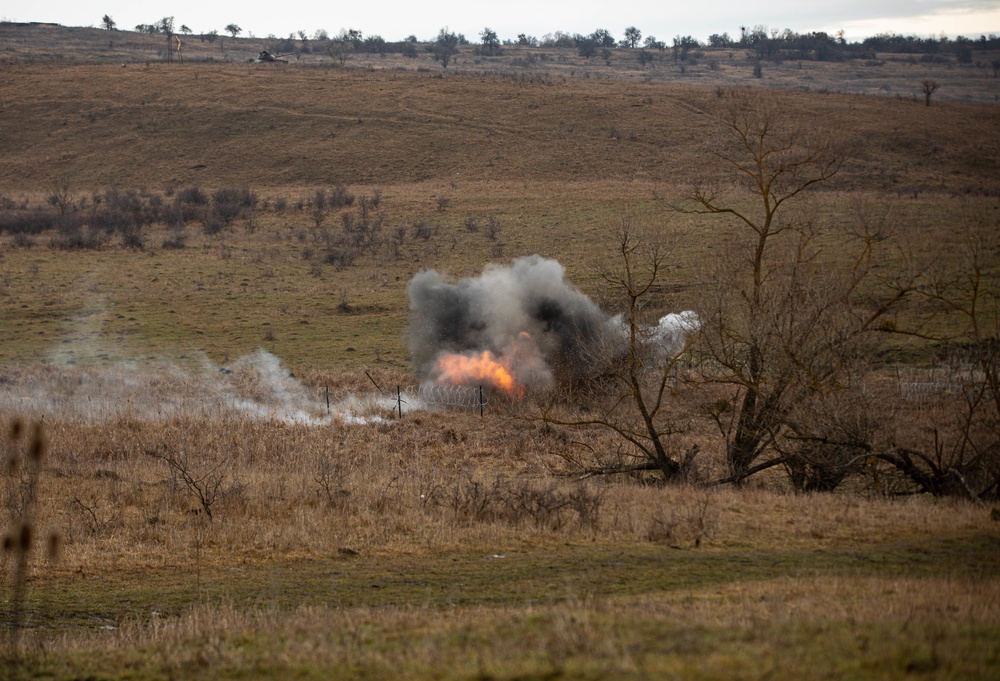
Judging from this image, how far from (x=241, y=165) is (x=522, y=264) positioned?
5070 cm

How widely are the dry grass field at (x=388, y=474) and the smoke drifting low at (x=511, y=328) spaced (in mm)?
1286

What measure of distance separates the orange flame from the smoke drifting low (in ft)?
0.09

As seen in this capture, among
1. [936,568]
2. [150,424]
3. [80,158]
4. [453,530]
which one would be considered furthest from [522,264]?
[80,158]

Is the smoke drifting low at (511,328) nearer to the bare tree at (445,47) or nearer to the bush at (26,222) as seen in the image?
the bush at (26,222)

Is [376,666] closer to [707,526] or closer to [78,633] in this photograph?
Answer: [78,633]

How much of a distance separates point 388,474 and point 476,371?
8244 mm

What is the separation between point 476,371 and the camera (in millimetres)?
26594

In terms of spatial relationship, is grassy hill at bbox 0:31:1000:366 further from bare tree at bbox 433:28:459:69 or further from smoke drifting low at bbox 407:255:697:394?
bare tree at bbox 433:28:459:69

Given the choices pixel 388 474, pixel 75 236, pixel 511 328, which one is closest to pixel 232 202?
pixel 75 236

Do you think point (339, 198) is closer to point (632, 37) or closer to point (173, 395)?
point (173, 395)

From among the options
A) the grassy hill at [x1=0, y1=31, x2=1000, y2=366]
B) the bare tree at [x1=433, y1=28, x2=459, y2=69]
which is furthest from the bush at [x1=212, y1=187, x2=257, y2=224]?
Result: the bare tree at [x1=433, y1=28, x2=459, y2=69]

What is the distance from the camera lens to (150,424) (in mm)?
22516

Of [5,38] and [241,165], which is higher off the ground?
[5,38]

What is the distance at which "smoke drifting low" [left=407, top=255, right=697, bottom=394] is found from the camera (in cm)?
2633
